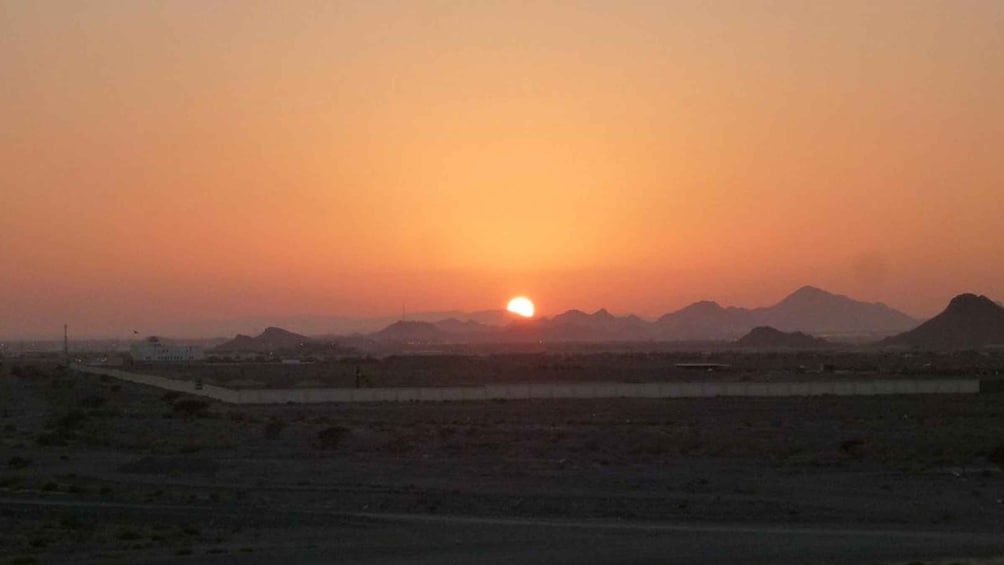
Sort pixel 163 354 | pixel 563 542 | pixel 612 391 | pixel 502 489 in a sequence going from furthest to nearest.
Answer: pixel 163 354
pixel 612 391
pixel 502 489
pixel 563 542

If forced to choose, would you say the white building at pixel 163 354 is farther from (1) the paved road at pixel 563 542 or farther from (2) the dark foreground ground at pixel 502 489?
(1) the paved road at pixel 563 542

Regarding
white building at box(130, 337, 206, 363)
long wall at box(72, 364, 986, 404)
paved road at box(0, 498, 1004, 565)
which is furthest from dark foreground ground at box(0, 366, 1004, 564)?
white building at box(130, 337, 206, 363)

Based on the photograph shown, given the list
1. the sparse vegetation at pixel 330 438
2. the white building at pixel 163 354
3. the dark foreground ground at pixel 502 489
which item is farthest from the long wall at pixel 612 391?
the white building at pixel 163 354

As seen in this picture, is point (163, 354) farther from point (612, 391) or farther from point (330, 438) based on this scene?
point (330, 438)

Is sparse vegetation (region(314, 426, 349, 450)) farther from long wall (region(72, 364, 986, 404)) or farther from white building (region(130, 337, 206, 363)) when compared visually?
white building (region(130, 337, 206, 363))

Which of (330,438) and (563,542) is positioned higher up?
(330,438)

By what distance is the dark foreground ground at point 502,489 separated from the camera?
72.2 ft

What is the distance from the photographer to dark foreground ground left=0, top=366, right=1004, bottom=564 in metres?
22.0

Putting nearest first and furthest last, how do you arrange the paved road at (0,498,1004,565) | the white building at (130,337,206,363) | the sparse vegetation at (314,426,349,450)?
the paved road at (0,498,1004,565), the sparse vegetation at (314,426,349,450), the white building at (130,337,206,363)

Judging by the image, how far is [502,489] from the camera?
31.0 metres

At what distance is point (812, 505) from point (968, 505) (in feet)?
11.3

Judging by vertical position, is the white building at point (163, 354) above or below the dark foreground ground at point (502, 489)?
above

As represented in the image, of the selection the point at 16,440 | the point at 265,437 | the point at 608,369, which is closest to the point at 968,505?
the point at 265,437

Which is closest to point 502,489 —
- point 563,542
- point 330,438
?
point 563,542
